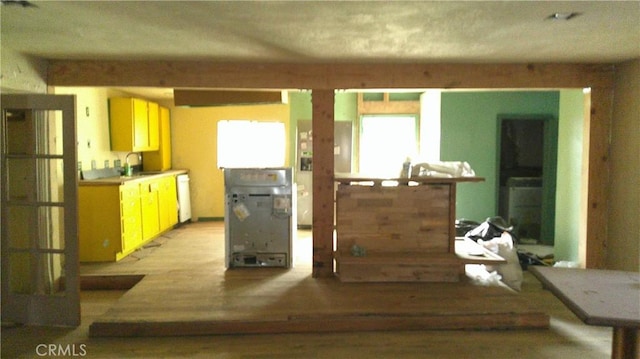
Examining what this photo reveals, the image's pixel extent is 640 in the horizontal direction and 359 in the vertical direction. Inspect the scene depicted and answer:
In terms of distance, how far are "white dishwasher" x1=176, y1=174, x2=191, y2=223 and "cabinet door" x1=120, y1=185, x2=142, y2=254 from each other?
1.51 metres

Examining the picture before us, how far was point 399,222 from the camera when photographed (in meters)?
3.96

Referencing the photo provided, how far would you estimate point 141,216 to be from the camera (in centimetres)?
528

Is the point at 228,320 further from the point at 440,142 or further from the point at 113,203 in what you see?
the point at 440,142

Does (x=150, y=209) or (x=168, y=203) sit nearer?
(x=150, y=209)

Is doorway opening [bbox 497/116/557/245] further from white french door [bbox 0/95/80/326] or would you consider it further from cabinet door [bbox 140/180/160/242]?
white french door [bbox 0/95/80/326]

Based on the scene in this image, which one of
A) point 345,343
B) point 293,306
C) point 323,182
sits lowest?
point 345,343

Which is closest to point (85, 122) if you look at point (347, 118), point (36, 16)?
point (36, 16)

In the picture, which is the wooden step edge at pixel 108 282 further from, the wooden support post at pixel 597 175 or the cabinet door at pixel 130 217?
the wooden support post at pixel 597 175

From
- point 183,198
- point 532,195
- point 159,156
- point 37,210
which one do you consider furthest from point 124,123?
point 532,195

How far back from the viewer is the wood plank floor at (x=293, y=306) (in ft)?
10.2

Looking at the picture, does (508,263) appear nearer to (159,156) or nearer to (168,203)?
(168,203)

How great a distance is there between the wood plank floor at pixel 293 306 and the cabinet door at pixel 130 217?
710mm

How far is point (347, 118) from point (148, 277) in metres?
4.31

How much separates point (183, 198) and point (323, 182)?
3.61 meters
